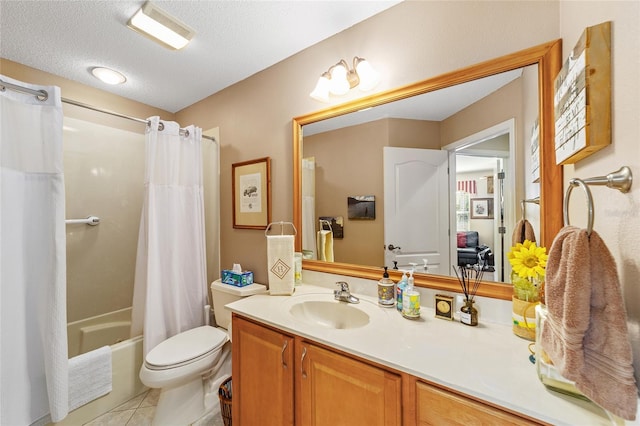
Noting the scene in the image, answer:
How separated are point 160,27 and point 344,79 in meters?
1.08

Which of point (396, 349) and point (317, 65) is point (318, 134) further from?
point (396, 349)

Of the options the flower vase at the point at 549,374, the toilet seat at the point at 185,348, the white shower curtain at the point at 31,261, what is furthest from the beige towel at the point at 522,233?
the white shower curtain at the point at 31,261

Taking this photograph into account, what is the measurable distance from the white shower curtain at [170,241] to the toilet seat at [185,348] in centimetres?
20

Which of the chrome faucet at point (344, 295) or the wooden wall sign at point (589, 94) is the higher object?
the wooden wall sign at point (589, 94)

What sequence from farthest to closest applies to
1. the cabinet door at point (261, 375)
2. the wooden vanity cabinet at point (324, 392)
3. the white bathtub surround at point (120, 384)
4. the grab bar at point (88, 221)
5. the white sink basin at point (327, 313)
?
the grab bar at point (88, 221), the white bathtub surround at point (120, 384), the white sink basin at point (327, 313), the cabinet door at point (261, 375), the wooden vanity cabinet at point (324, 392)

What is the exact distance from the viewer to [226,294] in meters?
1.84

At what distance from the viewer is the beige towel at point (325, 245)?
162 centimetres

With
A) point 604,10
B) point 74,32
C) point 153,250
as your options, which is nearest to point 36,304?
point 153,250

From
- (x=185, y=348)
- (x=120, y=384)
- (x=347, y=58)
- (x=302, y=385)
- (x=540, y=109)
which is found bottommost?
(x=120, y=384)

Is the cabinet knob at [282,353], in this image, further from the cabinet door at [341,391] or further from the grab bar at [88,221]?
the grab bar at [88,221]

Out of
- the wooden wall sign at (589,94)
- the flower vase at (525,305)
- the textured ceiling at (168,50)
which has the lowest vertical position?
the flower vase at (525,305)

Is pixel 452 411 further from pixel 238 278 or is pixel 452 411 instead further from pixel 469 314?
pixel 238 278

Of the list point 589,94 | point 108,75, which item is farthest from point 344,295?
point 108,75

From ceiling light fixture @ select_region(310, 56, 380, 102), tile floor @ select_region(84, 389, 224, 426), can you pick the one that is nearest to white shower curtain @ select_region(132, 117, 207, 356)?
tile floor @ select_region(84, 389, 224, 426)
